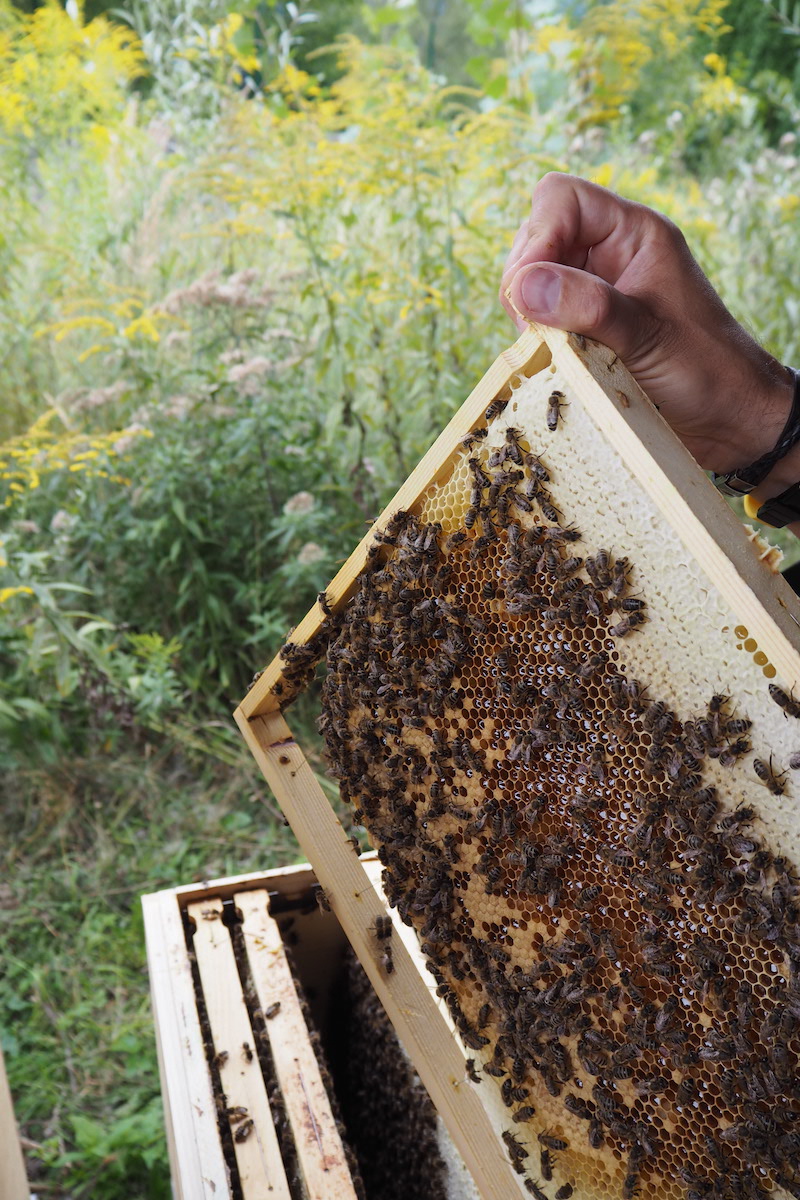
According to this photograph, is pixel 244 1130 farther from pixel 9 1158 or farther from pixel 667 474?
pixel 667 474

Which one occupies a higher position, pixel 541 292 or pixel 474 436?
pixel 541 292

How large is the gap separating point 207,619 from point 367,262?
8.86 ft

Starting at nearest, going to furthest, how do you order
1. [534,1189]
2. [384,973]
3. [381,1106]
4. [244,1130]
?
1. [534,1189]
2. [384,973]
3. [244,1130]
4. [381,1106]

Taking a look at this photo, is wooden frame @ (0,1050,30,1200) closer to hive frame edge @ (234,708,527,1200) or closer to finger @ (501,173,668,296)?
hive frame edge @ (234,708,527,1200)

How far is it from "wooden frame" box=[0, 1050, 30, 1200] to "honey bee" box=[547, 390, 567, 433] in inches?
91.4

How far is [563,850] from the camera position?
1822 millimetres

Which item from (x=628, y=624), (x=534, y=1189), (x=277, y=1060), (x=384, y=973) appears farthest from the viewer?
(x=277, y=1060)

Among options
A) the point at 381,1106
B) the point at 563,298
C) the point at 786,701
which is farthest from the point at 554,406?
the point at 381,1106

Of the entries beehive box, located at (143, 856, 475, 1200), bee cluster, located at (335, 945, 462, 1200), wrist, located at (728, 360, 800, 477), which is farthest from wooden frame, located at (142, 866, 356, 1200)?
wrist, located at (728, 360, 800, 477)

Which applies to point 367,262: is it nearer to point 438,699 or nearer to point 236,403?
point 236,403

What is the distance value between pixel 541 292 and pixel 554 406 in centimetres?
23

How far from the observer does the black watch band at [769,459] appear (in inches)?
100

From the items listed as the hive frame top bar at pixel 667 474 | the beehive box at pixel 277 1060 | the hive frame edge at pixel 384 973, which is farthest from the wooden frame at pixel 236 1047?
the hive frame top bar at pixel 667 474

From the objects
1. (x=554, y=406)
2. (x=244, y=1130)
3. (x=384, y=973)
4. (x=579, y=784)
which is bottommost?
(x=244, y=1130)
